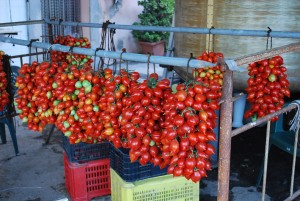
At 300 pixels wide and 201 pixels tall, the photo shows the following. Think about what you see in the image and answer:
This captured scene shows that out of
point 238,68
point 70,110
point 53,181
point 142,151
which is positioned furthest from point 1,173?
point 238,68

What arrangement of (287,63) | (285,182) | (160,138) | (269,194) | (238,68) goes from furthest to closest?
1. (287,63)
2. (285,182)
3. (269,194)
4. (160,138)
5. (238,68)

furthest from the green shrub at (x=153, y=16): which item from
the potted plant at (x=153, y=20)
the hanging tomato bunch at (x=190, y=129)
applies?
the hanging tomato bunch at (x=190, y=129)

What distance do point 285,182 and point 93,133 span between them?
288 centimetres

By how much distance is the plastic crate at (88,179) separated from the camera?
160 inches

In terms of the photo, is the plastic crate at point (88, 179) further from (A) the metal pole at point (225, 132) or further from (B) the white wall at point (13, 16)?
(B) the white wall at point (13, 16)

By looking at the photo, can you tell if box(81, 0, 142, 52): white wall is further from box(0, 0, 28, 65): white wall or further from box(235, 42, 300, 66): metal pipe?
box(235, 42, 300, 66): metal pipe

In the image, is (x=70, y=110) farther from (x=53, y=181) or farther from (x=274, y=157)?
(x=274, y=157)

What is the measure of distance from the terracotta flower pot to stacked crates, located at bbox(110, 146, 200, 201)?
910 centimetres

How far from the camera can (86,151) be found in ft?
13.4

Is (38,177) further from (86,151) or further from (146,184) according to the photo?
(146,184)

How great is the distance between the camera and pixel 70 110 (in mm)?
3082

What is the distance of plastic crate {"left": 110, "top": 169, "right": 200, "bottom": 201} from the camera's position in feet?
10.9

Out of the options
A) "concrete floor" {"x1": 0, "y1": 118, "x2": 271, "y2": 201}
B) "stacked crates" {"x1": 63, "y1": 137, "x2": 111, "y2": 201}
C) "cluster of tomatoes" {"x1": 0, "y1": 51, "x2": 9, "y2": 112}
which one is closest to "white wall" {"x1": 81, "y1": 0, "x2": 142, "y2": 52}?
"concrete floor" {"x1": 0, "y1": 118, "x2": 271, "y2": 201}

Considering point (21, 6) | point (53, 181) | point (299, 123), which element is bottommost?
point (53, 181)
